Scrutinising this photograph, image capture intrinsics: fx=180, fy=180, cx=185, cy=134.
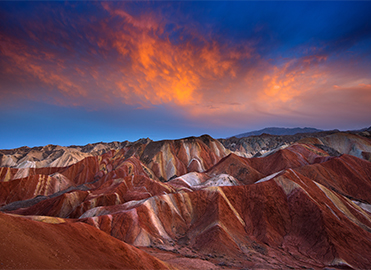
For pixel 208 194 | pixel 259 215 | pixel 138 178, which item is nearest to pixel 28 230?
pixel 208 194

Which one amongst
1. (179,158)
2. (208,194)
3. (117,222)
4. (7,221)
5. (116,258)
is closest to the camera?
(7,221)

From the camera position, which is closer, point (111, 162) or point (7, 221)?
point (7, 221)

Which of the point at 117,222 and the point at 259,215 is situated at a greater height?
the point at 117,222

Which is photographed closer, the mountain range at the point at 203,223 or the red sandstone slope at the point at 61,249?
the red sandstone slope at the point at 61,249

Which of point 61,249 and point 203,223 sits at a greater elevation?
point 61,249

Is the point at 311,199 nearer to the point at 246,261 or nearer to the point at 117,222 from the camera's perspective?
the point at 246,261

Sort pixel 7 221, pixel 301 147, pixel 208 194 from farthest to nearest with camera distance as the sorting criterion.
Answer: pixel 301 147, pixel 208 194, pixel 7 221

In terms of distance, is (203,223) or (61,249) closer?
(61,249)

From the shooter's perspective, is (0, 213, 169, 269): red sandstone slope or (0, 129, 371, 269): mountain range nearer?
(0, 213, 169, 269): red sandstone slope
